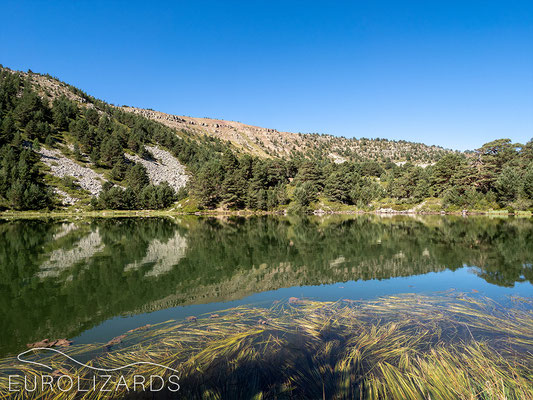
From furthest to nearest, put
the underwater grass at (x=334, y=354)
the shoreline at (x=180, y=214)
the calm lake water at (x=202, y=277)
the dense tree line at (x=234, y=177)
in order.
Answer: the dense tree line at (x=234, y=177), the shoreline at (x=180, y=214), the calm lake water at (x=202, y=277), the underwater grass at (x=334, y=354)

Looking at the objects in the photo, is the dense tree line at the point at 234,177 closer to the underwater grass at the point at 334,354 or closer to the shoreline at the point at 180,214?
the shoreline at the point at 180,214

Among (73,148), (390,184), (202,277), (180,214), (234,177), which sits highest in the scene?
(73,148)

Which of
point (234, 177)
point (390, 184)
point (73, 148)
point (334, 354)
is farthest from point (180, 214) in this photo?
point (334, 354)

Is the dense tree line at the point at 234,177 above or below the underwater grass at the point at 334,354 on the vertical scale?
above

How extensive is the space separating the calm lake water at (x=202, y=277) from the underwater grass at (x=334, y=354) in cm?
148

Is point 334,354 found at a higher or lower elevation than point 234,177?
lower

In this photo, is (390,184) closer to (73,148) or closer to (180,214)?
(180,214)

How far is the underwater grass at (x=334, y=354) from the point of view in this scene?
493 centimetres

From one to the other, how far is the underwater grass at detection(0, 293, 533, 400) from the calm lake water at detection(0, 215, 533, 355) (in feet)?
4.85

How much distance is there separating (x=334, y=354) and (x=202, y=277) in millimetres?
8877

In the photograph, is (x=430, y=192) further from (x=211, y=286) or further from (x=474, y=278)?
(x=211, y=286)

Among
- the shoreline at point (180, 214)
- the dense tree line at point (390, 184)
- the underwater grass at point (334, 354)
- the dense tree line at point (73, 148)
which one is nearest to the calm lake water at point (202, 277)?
the underwater grass at point (334, 354)

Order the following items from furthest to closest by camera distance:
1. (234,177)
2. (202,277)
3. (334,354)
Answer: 1. (234,177)
2. (202,277)
3. (334,354)

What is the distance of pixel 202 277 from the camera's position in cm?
1370
